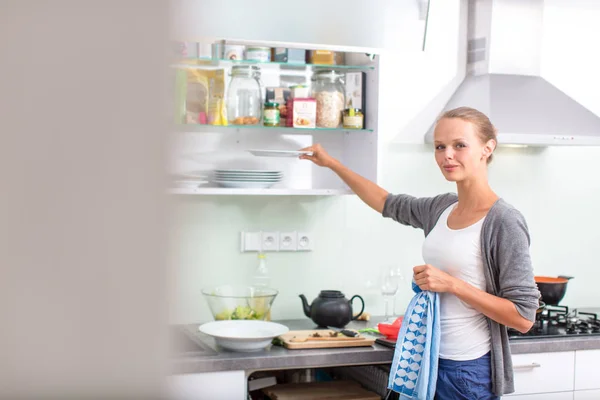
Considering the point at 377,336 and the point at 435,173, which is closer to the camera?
the point at 377,336

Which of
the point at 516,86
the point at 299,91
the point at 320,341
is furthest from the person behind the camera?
the point at 516,86

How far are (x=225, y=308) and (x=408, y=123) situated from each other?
3.59 ft

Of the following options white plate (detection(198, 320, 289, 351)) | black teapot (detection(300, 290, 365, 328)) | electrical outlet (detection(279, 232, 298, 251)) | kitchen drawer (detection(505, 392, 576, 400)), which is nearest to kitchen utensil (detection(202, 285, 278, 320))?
white plate (detection(198, 320, 289, 351))

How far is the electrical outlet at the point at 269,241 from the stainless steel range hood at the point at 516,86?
2.41 feet

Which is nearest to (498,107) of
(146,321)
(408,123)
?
(408,123)

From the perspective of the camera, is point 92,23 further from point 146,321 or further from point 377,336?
point 377,336

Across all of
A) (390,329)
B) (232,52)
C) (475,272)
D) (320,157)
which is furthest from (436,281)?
(232,52)

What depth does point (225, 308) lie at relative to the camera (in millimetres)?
2637

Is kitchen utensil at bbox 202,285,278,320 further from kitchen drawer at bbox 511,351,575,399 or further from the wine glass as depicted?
kitchen drawer at bbox 511,351,575,399

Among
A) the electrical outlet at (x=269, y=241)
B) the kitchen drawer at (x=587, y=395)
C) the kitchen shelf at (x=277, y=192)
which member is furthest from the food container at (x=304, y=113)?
the kitchen drawer at (x=587, y=395)

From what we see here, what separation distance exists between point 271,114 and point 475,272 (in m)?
1.01

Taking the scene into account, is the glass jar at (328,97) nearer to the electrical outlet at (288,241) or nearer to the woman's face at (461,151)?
the electrical outlet at (288,241)

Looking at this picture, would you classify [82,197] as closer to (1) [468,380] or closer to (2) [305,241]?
(1) [468,380]

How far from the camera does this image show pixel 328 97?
279cm
